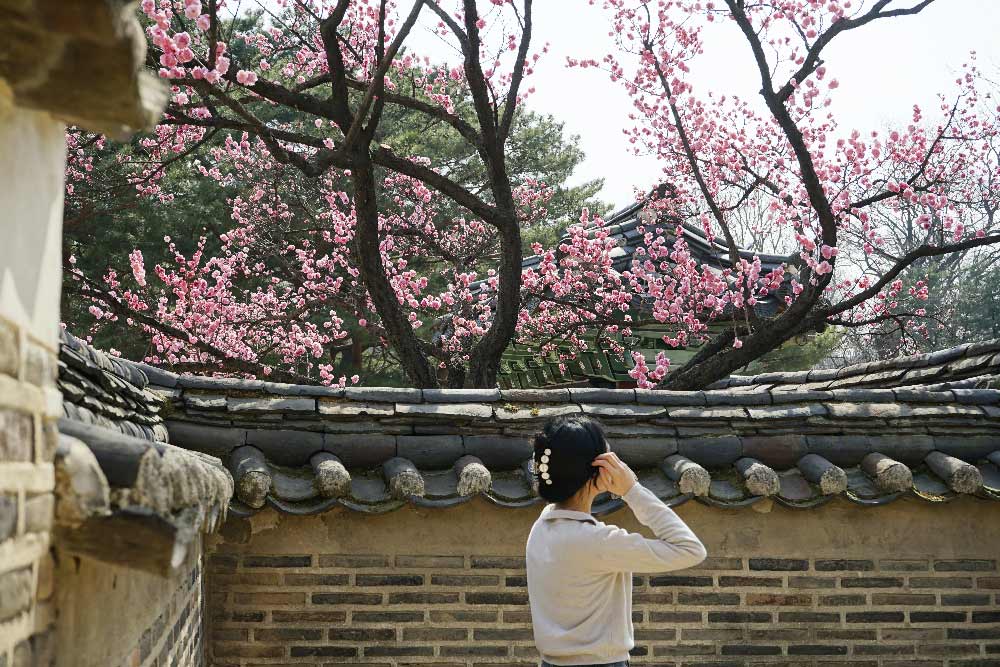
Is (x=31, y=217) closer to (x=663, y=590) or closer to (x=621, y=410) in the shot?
(x=621, y=410)

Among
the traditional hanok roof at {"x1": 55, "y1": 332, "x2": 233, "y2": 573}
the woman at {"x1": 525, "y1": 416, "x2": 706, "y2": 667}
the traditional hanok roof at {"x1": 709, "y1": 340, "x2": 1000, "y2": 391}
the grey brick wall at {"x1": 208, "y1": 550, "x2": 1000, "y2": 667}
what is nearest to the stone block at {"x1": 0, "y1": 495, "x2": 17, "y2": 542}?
the traditional hanok roof at {"x1": 55, "y1": 332, "x2": 233, "y2": 573}

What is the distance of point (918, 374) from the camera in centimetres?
803

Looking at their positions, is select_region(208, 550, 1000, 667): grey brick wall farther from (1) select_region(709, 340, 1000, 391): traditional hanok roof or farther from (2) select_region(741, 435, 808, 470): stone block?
(1) select_region(709, 340, 1000, 391): traditional hanok roof

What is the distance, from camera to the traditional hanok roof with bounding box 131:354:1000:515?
4.88 meters

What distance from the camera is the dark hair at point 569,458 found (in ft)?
10.9

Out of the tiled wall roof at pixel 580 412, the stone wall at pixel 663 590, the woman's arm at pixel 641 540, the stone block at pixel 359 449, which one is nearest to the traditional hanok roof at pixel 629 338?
the tiled wall roof at pixel 580 412

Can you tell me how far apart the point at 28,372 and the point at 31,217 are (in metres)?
0.26

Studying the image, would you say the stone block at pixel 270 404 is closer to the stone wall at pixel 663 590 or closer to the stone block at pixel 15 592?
the stone wall at pixel 663 590

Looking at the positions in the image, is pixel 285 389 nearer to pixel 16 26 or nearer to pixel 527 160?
pixel 16 26

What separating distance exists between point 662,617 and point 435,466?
136cm

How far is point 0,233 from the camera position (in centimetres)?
161

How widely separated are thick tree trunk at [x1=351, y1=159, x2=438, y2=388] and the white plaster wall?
20.2 ft

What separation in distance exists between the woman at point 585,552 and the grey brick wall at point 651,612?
184cm

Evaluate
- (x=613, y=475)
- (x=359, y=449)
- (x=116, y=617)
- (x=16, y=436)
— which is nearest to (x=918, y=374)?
(x=359, y=449)
